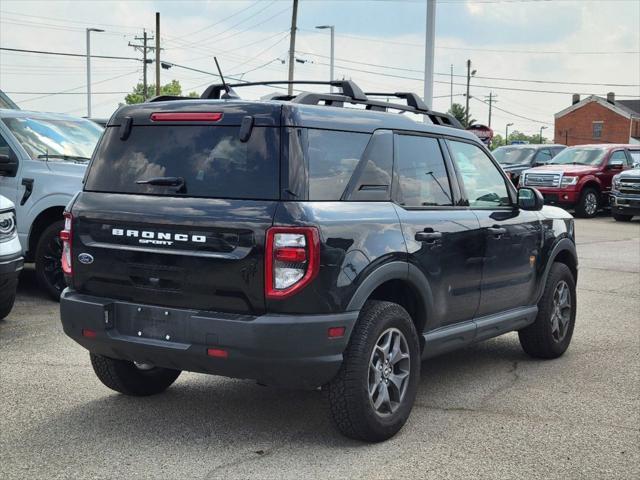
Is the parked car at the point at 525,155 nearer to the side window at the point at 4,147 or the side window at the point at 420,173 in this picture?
the side window at the point at 4,147

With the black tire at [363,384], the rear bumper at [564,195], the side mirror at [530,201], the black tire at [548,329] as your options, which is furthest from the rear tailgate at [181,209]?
the rear bumper at [564,195]

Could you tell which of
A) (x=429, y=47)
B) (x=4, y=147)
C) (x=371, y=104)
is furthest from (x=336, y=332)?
(x=429, y=47)

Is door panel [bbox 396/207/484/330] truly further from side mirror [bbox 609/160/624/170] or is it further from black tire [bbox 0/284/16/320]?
side mirror [bbox 609/160/624/170]

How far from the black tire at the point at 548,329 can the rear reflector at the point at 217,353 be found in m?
3.17

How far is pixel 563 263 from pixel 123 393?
12.2ft

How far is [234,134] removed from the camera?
4551 mm

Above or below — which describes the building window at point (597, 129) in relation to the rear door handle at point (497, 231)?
above

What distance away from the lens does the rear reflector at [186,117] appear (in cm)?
462

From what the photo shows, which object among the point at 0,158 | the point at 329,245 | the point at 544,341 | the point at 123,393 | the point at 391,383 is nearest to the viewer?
the point at 329,245

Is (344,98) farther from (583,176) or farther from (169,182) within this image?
(583,176)

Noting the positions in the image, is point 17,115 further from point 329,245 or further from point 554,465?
point 554,465

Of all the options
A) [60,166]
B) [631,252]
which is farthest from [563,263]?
[631,252]

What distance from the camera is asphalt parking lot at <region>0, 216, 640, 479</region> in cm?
439

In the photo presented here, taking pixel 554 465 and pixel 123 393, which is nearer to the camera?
pixel 554 465
